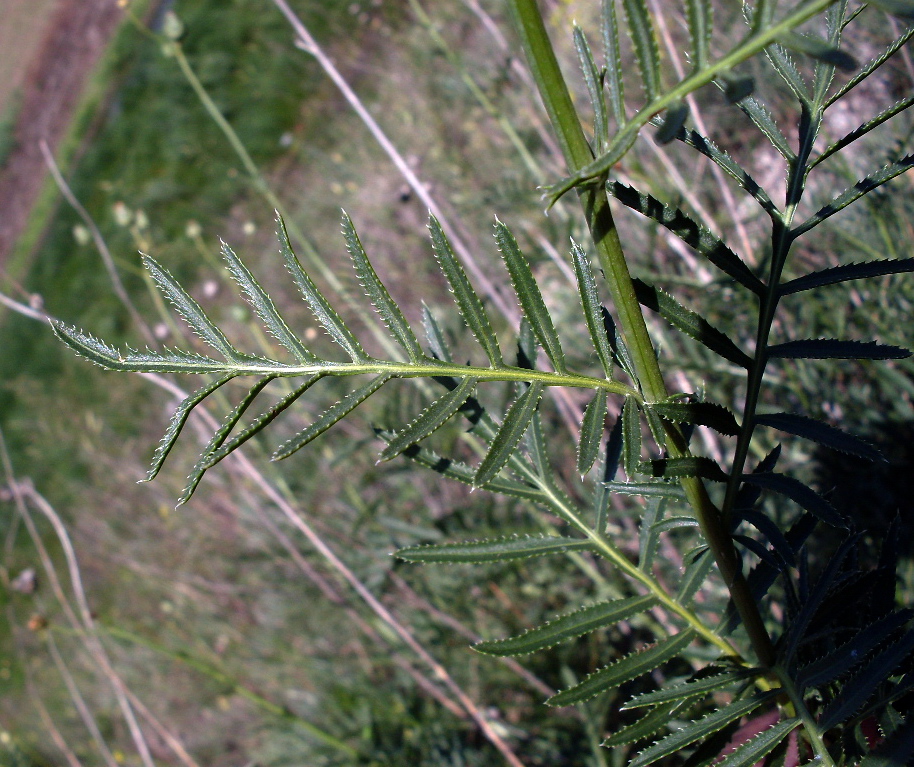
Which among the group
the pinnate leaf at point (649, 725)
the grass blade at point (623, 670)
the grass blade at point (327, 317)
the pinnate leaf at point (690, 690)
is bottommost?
the pinnate leaf at point (649, 725)

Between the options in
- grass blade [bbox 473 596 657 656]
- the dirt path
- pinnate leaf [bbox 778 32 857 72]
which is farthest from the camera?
the dirt path

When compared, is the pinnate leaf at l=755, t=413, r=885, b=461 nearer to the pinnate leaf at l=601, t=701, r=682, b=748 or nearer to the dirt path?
the pinnate leaf at l=601, t=701, r=682, b=748

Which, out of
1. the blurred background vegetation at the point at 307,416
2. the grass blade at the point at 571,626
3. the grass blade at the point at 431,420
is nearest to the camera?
the grass blade at the point at 431,420

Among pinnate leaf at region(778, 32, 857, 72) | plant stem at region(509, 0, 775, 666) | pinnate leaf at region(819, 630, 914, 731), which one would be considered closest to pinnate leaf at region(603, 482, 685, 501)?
plant stem at region(509, 0, 775, 666)

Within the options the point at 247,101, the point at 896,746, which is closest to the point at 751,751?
the point at 896,746

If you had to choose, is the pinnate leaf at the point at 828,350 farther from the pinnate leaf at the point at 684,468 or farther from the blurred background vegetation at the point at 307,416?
the blurred background vegetation at the point at 307,416

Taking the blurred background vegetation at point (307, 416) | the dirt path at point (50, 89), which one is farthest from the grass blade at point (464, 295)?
the dirt path at point (50, 89)
